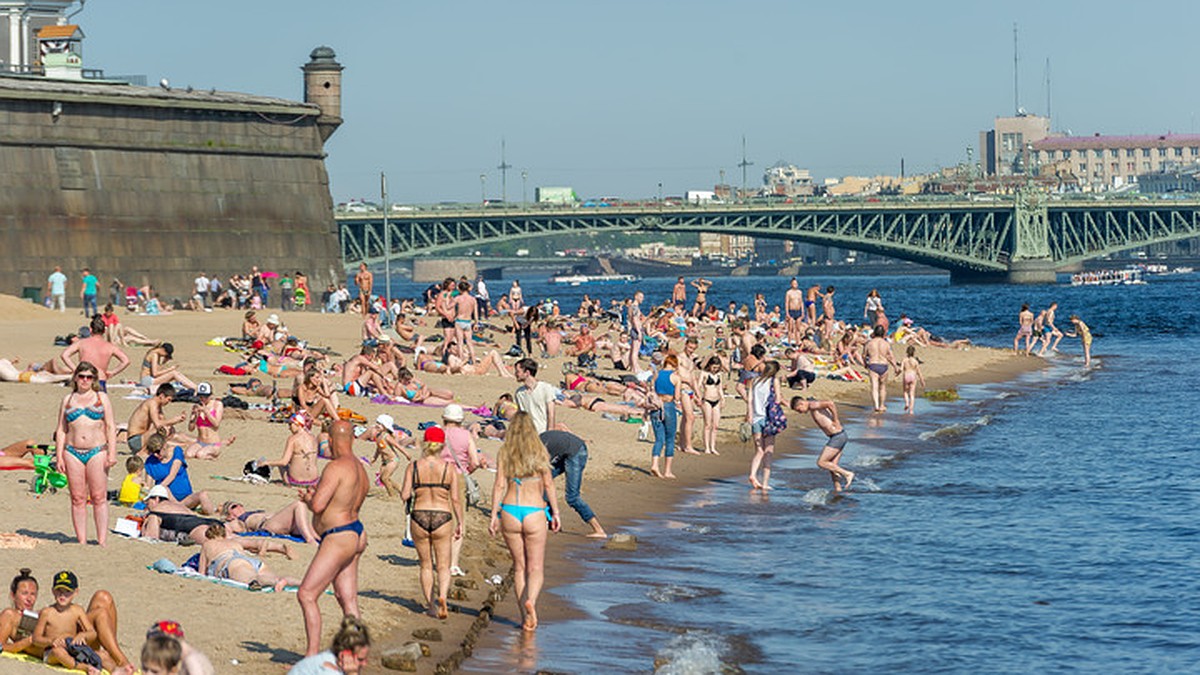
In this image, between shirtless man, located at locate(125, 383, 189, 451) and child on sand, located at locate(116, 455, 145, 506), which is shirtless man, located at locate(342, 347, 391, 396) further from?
child on sand, located at locate(116, 455, 145, 506)

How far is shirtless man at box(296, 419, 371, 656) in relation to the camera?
12680 mm

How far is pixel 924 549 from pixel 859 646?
4.93m

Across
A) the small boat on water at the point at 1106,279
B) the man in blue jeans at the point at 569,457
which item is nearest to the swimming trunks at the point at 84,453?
the man in blue jeans at the point at 569,457

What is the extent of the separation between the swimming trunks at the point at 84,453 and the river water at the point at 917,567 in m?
3.73

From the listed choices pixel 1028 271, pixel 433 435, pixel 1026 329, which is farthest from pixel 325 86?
pixel 1028 271

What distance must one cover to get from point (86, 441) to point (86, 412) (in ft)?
0.86

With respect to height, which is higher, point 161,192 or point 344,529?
point 161,192

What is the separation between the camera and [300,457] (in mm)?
19906

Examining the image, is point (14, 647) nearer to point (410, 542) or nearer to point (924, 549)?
point (410, 542)

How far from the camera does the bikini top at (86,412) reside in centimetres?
1541

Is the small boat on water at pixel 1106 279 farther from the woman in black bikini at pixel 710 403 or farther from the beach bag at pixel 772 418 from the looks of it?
the beach bag at pixel 772 418

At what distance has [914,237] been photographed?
454 ft

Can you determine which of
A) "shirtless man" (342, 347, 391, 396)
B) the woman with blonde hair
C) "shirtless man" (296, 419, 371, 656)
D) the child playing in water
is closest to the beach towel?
"shirtless man" (296, 419, 371, 656)

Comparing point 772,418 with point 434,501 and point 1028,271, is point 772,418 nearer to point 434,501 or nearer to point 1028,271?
point 434,501
